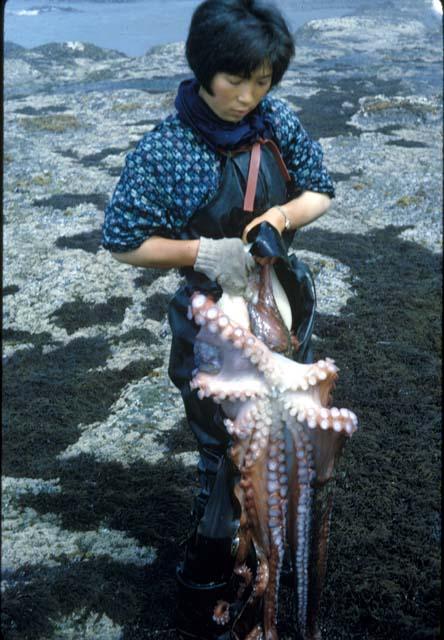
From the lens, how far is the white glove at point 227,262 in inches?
87.1

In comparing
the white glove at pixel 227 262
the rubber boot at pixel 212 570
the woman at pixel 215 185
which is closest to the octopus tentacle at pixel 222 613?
the rubber boot at pixel 212 570

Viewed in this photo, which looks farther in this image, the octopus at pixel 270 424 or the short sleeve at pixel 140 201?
the short sleeve at pixel 140 201

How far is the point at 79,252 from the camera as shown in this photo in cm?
812

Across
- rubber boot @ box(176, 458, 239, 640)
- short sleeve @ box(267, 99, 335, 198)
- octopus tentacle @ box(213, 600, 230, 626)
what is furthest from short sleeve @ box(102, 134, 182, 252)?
octopus tentacle @ box(213, 600, 230, 626)

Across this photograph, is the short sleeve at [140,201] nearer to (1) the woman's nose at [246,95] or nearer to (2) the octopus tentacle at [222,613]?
(1) the woman's nose at [246,95]

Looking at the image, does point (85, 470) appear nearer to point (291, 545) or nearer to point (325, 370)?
point (291, 545)

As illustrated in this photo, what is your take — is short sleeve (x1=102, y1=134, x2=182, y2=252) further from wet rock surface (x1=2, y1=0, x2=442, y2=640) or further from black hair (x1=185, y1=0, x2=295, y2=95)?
wet rock surface (x1=2, y1=0, x2=442, y2=640)

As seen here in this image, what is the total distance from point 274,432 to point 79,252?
6394 mm

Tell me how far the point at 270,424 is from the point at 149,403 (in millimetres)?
3040

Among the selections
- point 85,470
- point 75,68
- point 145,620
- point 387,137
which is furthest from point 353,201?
point 75,68

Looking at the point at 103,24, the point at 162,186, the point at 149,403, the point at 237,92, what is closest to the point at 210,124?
the point at 237,92

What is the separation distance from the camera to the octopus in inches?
83.7

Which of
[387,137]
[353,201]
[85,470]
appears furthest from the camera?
[387,137]

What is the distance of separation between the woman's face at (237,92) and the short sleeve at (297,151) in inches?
8.7
